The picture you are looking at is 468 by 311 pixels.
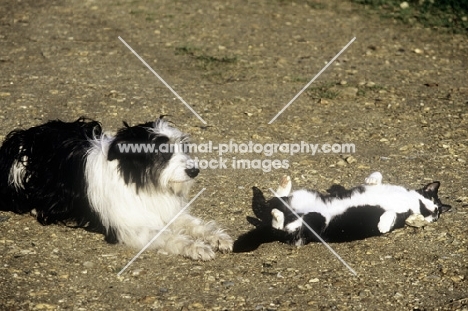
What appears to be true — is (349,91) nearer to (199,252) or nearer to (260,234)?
(260,234)

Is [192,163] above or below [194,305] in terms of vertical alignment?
above

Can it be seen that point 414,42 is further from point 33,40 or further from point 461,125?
point 33,40

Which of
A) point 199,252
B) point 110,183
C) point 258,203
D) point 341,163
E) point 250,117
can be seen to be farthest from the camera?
point 250,117

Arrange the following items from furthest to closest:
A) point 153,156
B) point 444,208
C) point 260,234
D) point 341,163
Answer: point 341,163 → point 444,208 → point 260,234 → point 153,156

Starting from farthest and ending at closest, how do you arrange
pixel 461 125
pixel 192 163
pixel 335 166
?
pixel 461 125
pixel 335 166
pixel 192 163

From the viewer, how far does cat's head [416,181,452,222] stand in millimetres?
6047

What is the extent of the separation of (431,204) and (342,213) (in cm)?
78

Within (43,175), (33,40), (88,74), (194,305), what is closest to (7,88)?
(88,74)

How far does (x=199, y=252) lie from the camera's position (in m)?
5.70

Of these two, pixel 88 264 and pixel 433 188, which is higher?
pixel 433 188

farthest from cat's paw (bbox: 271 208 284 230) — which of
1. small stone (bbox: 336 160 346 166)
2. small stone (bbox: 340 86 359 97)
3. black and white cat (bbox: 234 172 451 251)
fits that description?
small stone (bbox: 340 86 359 97)

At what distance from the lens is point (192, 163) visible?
221 inches

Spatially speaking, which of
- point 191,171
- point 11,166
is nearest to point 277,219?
point 191,171

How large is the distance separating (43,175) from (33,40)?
497 cm
